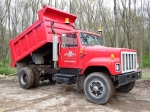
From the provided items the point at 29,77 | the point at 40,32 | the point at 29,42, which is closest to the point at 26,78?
the point at 29,77

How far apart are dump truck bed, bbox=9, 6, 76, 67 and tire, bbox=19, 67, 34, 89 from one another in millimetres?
614

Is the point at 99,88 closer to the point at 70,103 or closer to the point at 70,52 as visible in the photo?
the point at 70,103

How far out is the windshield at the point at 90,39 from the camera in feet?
20.3

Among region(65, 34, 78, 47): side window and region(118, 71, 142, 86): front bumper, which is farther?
region(65, 34, 78, 47): side window

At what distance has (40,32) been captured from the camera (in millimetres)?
6957

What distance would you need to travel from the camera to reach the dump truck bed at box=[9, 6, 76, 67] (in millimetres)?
6824

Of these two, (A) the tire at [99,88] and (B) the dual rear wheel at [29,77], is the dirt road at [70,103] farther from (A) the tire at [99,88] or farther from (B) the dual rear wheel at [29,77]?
(B) the dual rear wheel at [29,77]

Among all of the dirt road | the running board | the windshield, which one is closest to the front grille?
the dirt road

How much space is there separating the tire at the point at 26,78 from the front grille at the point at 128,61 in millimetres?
3881

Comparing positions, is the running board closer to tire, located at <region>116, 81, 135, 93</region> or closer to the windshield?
the windshield

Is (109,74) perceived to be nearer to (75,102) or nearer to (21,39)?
(75,102)

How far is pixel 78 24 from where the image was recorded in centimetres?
2561

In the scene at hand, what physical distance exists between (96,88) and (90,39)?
1.92 m

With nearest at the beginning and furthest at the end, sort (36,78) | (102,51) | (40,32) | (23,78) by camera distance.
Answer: (102,51) < (40,32) < (36,78) < (23,78)
